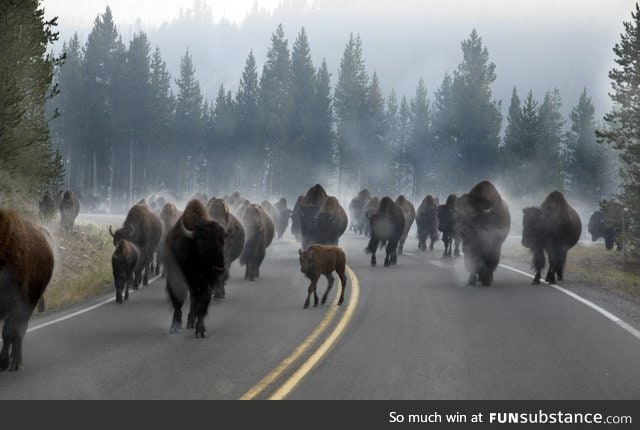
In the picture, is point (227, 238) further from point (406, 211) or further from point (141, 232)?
point (406, 211)

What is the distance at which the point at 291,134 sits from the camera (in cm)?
7381

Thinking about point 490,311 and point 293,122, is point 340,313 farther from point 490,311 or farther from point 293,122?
point 293,122

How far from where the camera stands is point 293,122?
74.1 metres

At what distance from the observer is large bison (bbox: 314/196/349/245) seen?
21.3 metres

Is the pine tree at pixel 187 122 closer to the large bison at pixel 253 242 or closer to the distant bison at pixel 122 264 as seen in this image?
the large bison at pixel 253 242

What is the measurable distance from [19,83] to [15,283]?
1546cm

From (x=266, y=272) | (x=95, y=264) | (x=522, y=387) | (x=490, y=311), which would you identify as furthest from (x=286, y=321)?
(x=95, y=264)

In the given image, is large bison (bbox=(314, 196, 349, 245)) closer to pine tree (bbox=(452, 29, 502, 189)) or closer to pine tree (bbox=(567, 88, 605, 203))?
pine tree (bbox=(452, 29, 502, 189))

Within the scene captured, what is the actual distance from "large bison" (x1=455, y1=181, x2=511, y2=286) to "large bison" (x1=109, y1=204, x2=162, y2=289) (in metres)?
6.95

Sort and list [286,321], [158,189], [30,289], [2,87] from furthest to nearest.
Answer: [158,189] → [2,87] → [286,321] → [30,289]

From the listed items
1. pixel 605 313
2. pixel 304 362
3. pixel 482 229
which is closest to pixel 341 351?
pixel 304 362

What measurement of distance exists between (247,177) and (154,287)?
70.9 m

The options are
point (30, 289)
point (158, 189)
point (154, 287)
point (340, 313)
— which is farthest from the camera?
point (158, 189)

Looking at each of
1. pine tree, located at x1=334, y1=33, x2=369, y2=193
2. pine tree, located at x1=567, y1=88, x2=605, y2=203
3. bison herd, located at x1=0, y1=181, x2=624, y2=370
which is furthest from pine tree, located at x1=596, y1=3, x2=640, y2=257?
pine tree, located at x1=567, y1=88, x2=605, y2=203
